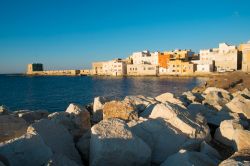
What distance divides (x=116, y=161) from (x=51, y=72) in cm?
14261

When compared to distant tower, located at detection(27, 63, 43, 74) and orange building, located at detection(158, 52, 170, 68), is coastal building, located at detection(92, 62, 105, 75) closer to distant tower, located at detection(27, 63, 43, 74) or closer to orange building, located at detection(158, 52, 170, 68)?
orange building, located at detection(158, 52, 170, 68)

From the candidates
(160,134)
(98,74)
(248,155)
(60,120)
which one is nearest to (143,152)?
(160,134)

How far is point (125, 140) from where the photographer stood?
3.98 meters

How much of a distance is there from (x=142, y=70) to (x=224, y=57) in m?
23.0

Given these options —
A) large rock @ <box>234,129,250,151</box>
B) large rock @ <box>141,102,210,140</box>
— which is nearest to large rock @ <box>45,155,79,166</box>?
large rock @ <box>141,102,210,140</box>

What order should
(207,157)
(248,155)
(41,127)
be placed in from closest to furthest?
(248,155)
(207,157)
(41,127)

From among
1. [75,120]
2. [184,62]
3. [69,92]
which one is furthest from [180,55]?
[75,120]

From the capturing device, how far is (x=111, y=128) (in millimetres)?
4180

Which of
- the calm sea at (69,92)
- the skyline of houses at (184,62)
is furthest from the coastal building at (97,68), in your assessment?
the calm sea at (69,92)

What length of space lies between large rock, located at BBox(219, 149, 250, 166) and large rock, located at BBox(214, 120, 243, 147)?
55.2 inches

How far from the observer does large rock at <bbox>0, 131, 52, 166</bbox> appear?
3.49 metres

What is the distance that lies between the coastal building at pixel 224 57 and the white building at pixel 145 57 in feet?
45.1

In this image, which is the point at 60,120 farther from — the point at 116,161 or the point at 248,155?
the point at 248,155

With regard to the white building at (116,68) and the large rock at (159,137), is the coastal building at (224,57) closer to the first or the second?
the white building at (116,68)
